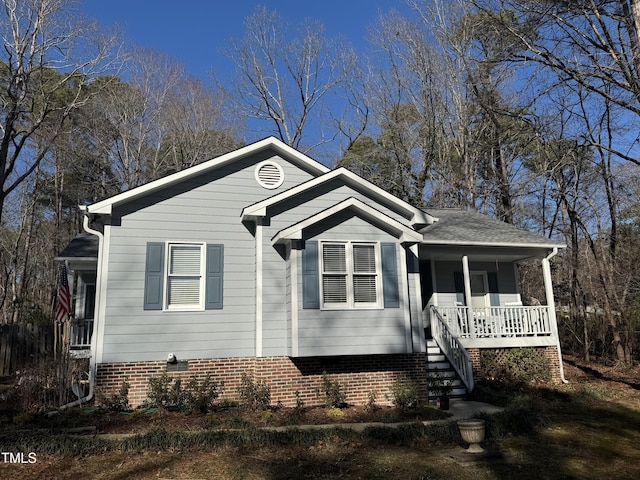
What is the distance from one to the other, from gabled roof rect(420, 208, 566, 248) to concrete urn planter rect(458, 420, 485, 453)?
573cm

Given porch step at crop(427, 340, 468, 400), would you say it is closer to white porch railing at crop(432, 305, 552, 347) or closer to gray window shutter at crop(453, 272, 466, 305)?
white porch railing at crop(432, 305, 552, 347)

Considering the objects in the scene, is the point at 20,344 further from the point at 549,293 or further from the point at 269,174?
the point at 549,293

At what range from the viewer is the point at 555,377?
12.7m

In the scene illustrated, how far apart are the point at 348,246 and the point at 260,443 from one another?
4.52m

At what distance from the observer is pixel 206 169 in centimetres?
1061

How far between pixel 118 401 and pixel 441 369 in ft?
24.1

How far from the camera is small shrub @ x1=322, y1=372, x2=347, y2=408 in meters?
9.45

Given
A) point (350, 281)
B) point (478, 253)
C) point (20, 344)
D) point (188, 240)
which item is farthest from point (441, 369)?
point (20, 344)

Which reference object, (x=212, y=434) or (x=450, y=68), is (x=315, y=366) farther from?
(x=450, y=68)

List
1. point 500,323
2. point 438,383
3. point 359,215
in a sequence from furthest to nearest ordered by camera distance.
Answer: point 500,323 < point 438,383 < point 359,215

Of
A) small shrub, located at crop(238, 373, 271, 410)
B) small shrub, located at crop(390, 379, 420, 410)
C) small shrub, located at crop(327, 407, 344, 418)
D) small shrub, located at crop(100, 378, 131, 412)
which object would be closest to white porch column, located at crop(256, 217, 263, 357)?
small shrub, located at crop(238, 373, 271, 410)

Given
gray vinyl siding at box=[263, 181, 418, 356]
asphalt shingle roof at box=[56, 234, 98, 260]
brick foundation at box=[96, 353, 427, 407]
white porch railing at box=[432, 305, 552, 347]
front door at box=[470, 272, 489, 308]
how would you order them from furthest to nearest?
front door at box=[470, 272, 489, 308]
white porch railing at box=[432, 305, 552, 347]
asphalt shingle roof at box=[56, 234, 98, 260]
gray vinyl siding at box=[263, 181, 418, 356]
brick foundation at box=[96, 353, 427, 407]

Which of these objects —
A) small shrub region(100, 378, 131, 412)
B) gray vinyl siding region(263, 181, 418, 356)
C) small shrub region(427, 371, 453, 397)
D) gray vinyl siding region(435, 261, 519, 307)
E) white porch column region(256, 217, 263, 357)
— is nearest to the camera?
small shrub region(100, 378, 131, 412)

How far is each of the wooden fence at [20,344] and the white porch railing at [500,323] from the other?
12.7 m
